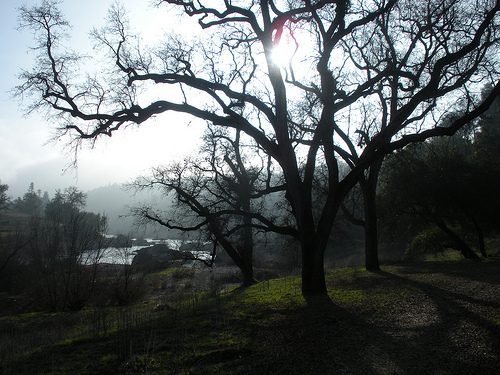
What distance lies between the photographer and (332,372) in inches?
145

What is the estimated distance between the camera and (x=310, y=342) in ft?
15.6

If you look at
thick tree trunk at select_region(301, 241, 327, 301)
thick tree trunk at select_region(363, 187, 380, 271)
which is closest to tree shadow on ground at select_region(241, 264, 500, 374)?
thick tree trunk at select_region(301, 241, 327, 301)

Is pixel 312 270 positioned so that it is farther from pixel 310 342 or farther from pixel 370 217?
pixel 370 217

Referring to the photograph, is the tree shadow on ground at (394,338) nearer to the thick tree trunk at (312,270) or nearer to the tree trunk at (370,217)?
the thick tree trunk at (312,270)

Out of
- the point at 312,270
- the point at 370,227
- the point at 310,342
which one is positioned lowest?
the point at 310,342

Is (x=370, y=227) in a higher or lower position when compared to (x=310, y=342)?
higher

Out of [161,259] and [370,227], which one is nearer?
[370,227]

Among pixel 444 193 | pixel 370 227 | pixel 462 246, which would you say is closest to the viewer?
pixel 370 227

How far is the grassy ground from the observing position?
388 cm

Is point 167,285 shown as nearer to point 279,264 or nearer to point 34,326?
point 279,264

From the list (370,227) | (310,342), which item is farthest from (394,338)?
(370,227)

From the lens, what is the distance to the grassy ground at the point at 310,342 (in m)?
3.88

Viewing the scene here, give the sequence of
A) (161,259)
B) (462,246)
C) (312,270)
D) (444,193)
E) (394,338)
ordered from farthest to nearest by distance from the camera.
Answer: (161,259) → (444,193) → (462,246) → (312,270) → (394,338)

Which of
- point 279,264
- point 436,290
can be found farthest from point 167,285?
point 436,290
